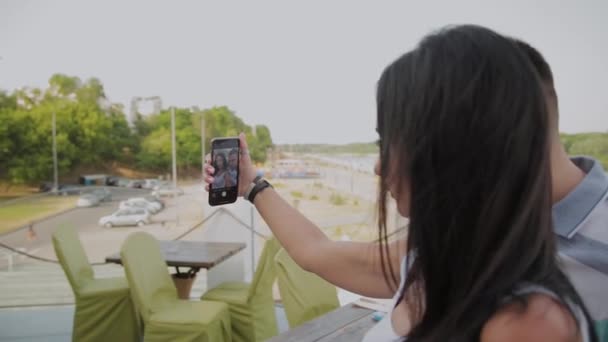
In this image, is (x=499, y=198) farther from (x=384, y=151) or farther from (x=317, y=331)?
(x=317, y=331)

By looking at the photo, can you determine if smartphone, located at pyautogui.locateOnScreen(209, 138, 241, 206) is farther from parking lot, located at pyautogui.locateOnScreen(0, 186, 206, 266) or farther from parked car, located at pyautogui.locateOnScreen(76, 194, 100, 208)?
parked car, located at pyautogui.locateOnScreen(76, 194, 100, 208)

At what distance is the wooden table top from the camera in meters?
3.46

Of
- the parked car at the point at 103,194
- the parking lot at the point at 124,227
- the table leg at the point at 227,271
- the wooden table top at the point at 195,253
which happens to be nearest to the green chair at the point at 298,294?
the wooden table top at the point at 195,253

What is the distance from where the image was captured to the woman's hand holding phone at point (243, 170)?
40.6 inches

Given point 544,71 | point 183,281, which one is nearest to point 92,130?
point 183,281

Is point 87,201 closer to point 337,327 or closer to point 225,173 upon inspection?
point 337,327

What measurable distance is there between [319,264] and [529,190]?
19.6 inches

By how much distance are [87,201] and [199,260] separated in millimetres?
5927

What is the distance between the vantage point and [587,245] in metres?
0.52


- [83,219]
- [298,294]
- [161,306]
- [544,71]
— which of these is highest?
[544,71]

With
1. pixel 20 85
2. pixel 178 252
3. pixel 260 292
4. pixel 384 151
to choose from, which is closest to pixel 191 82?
pixel 20 85

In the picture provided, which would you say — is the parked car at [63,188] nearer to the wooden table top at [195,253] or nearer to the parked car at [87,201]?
the parked car at [87,201]

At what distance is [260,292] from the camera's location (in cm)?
321

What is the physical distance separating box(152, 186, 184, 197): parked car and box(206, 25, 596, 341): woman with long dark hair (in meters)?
9.13
